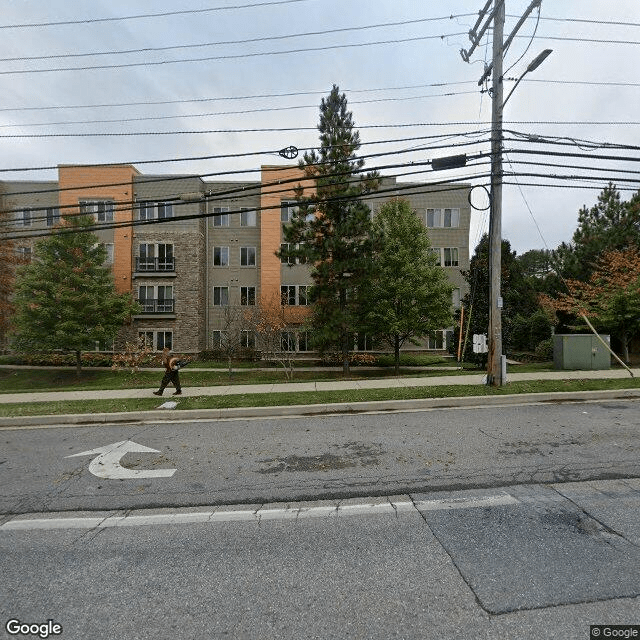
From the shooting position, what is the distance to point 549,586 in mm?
2889

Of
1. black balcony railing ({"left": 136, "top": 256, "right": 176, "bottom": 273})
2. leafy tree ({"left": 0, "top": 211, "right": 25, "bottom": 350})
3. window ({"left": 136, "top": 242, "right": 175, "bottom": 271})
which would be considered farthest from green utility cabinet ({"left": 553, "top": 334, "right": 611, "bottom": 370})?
leafy tree ({"left": 0, "top": 211, "right": 25, "bottom": 350})

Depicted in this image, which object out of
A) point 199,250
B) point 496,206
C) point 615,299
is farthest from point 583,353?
point 199,250

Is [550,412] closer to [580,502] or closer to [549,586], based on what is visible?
[580,502]

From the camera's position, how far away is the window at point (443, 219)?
93.9ft

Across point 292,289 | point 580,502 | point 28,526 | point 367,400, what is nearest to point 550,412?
point 367,400

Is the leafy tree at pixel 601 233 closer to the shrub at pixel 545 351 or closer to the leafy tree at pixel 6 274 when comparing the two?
the shrub at pixel 545 351

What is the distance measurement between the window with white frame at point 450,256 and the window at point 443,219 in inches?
67.3

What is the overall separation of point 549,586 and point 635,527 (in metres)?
1.53

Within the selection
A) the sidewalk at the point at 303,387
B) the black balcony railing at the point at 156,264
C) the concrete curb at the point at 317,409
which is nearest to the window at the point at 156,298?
the black balcony railing at the point at 156,264

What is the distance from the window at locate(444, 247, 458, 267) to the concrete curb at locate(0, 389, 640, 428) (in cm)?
1957

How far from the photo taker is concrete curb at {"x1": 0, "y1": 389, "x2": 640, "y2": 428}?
8.46 metres

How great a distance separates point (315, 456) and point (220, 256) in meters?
25.4

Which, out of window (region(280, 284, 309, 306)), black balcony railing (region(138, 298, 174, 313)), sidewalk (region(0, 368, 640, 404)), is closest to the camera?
sidewalk (region(0, 368, 640, 404))

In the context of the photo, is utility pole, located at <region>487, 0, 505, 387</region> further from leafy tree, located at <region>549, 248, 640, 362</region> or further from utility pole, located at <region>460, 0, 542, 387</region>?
leafy tree, located at <region>549, 248, 640, 362</region>
